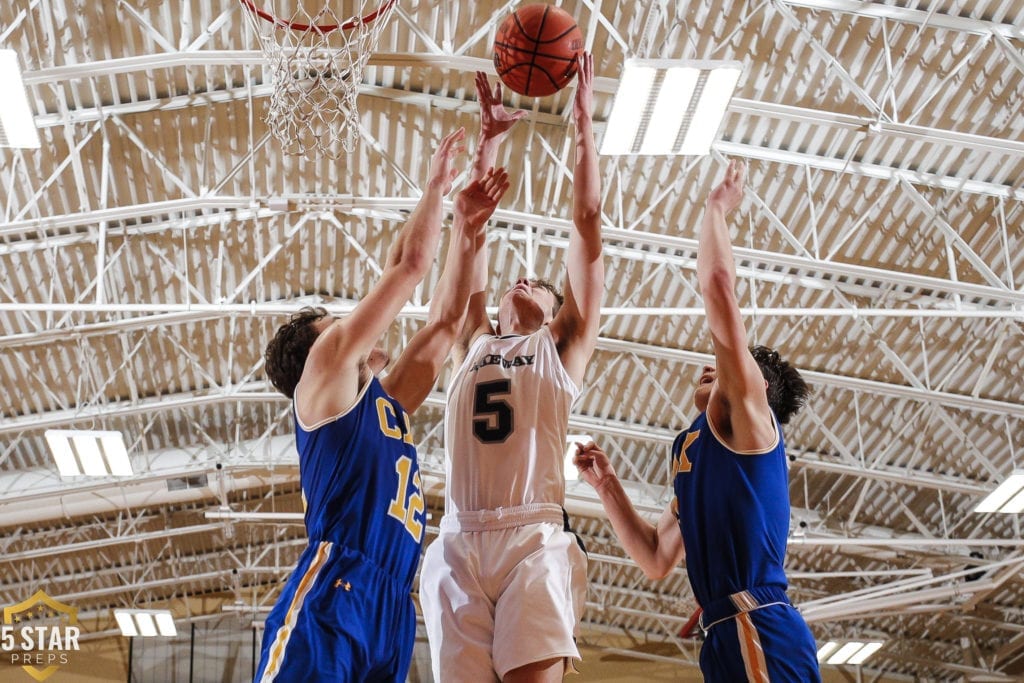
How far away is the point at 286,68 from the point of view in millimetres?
8750

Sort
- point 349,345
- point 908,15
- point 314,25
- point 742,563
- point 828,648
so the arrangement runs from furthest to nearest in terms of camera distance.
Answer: point 828,648, point 908,15, point 314,25, point 742,563, point 349,345

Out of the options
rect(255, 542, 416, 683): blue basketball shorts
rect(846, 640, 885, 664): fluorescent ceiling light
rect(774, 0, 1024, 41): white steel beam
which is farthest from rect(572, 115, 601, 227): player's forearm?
rect(846, 640, 885, 664): fluorescent ceiling light

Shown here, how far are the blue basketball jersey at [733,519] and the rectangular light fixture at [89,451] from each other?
12.1 metres

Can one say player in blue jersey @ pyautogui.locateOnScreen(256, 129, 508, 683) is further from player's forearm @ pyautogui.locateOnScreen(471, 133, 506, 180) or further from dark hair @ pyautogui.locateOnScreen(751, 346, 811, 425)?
dark hair @ pyautogui.locateOnScreen(751, 346, 811, 425)

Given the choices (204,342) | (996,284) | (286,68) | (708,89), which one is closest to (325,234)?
(204,342)

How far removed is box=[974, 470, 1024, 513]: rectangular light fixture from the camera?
1368 cm

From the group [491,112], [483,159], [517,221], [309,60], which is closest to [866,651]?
[517,221]

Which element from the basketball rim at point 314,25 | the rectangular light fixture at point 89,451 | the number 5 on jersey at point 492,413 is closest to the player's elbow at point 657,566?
the number 5 on jersey at point 492,413

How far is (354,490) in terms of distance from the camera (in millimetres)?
3570

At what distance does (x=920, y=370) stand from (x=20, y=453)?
15170 mm

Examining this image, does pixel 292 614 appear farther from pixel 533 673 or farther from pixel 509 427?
pixel 509 427

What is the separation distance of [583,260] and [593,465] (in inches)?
41.9

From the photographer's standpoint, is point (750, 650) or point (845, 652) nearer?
point (750, 650)

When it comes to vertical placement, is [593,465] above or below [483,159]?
below
